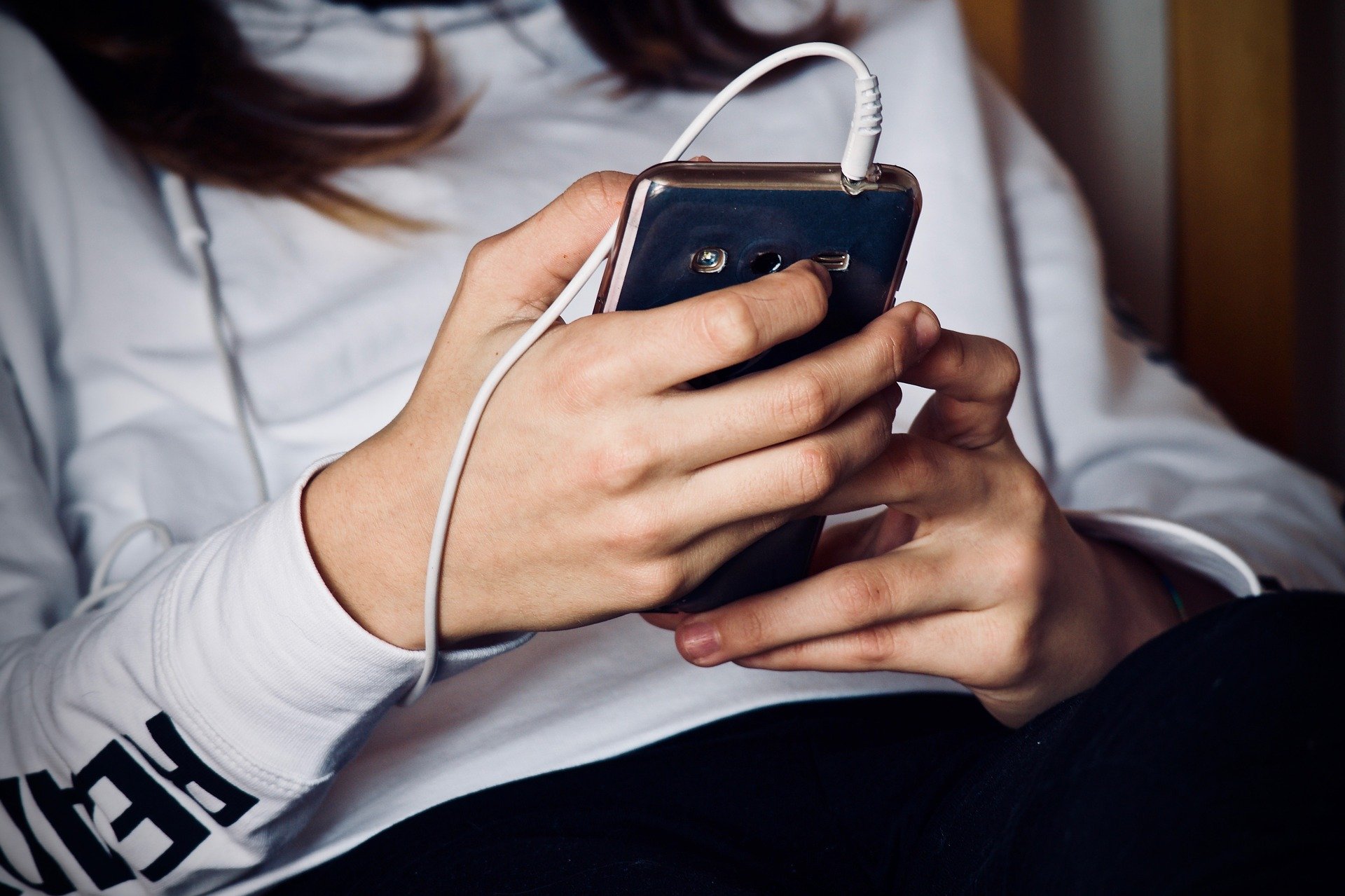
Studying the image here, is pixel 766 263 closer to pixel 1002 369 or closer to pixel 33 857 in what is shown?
pixel 1002 369

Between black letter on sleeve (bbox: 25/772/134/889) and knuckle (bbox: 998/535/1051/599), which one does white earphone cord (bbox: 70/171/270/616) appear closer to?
black letter on sleeve (bbox: 25/772/134/889)

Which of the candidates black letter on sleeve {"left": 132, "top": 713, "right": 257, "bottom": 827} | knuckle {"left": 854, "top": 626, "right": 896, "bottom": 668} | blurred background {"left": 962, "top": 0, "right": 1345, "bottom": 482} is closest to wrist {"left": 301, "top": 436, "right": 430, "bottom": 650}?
black letter on sleeve {"left": 132, "top": 713, "right": 257, "bottom": 827}

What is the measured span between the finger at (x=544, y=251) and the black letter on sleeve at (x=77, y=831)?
332 millimetres

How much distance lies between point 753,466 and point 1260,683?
0.21 metres

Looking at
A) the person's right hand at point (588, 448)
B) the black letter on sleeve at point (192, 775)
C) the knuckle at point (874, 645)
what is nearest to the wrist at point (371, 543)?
the person's right hand at point (588, 448)

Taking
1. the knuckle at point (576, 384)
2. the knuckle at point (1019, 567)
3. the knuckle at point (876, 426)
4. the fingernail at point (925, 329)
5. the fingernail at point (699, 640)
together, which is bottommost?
the knuckle at point (1019, 567)

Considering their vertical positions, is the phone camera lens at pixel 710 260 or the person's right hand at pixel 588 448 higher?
the phone camera lens at pixel 710 260

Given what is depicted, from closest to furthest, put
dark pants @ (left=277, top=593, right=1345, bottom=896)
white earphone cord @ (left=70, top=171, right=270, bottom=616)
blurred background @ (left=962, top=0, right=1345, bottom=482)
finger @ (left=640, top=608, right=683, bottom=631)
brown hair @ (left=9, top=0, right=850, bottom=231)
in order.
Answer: dark pants @ (left=277, top=593, right=1345, bottom=896)
finger @ (left=640, top=608, right=683, bottom=631)
white earphone cord @ (left=70, top=171, right=270, bottom=616)
brown hair @ (left=9, top=0, right=850, bottom=231)
blurred background @ (left=962, top=0, right=1345, bottom=482)

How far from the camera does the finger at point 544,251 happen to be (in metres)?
0.40

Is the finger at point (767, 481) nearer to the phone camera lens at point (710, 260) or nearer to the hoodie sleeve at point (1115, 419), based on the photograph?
the phone camera lens at point (710, 260)

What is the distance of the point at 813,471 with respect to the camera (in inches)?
15.3

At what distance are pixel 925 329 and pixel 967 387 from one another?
7 centimetres

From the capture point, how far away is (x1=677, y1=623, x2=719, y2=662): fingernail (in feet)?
1.62

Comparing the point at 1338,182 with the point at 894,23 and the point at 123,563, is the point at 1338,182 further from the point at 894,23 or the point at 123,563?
the point at 123,563
